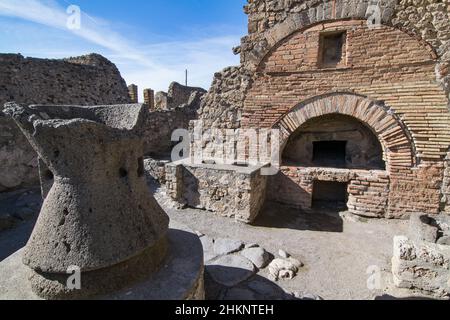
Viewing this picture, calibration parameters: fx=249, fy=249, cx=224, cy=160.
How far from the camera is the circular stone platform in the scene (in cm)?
165

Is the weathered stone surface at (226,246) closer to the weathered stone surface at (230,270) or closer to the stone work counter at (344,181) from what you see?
the weathered stone surface at (230,270)

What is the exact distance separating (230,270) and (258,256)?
52cm

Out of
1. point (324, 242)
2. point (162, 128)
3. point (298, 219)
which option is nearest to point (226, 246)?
point (324, 242)

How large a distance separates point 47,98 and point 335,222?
33.2ft

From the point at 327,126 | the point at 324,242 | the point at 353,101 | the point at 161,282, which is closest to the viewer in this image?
the point at 161,282

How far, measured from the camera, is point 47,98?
8.99 metres

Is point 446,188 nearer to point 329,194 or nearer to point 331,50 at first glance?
point 329,194

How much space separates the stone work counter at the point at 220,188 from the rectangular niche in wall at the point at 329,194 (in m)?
1.35

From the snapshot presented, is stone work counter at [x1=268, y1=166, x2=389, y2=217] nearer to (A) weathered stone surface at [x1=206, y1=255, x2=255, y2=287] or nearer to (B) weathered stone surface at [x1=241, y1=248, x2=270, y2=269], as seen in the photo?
(B) weathered stone surface at [x1=241, y1=248, x2=270, y2=269]

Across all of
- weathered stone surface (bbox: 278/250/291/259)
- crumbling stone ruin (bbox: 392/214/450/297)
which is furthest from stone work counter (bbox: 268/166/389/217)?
crumbling stone ruin (bbox: 392/214/450/297)

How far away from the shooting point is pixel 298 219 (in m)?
5.02

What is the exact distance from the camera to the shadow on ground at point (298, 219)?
471 centimetres

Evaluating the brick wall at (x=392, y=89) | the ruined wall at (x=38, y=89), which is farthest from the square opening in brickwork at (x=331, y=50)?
the ruined wall at (x=38, y=89)

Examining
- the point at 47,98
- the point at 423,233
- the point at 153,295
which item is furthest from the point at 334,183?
the point at 47,98
